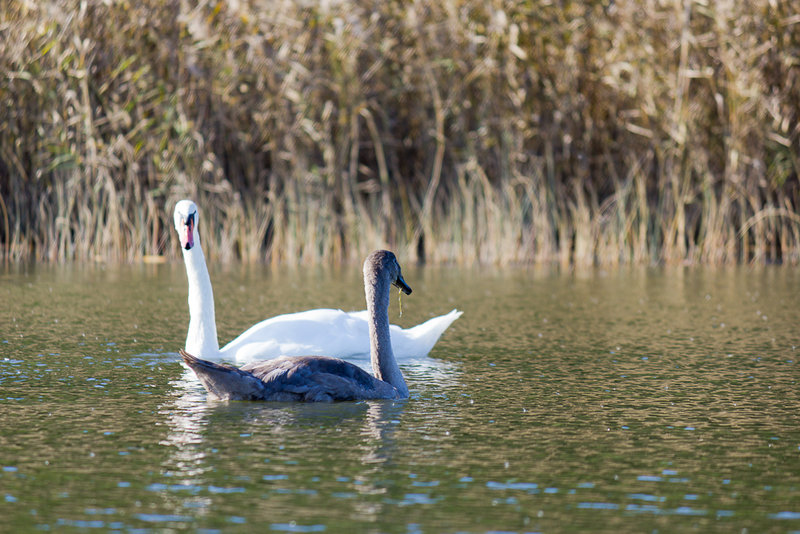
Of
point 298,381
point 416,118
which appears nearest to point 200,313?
point 298,381

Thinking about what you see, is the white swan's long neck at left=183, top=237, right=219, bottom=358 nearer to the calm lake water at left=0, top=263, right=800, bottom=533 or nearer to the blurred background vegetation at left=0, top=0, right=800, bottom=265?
the calm lake water at left=0, top=263, right=800, bottom=533

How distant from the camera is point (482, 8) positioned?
1473 cm

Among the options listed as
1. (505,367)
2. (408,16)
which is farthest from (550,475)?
(408,16)

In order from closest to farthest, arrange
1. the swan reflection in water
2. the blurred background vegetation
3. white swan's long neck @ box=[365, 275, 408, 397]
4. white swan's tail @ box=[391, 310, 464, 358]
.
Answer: the swan reflection in water, white swan's long neck @ box=[365, 275, 408, 397], white swan's tail @ box=[391, 310, 464, 358], the blurred background vegetation

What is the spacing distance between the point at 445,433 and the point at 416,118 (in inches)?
404

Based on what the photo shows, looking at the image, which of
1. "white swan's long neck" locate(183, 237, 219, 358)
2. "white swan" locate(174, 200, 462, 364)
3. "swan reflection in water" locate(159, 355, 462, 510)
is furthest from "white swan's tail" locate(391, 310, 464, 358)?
"white swan's long neck" locate(183, 237, 219, 358)

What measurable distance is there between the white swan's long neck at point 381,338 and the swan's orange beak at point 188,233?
5.33ft

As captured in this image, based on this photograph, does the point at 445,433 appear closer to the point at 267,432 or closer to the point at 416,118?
the point at 267,432

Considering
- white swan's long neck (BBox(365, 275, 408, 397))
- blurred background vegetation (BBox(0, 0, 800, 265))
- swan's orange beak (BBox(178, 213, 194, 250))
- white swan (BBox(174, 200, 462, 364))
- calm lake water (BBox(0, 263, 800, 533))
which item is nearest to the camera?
calm lake water (BBox(0, 263, 800, 533))

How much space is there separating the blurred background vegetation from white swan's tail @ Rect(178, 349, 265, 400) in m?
8.61

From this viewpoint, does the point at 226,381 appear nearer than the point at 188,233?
Yes

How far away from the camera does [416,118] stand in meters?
15.5

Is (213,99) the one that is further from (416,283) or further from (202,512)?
(202,512)

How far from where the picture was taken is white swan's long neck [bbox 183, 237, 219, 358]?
7.82 m
